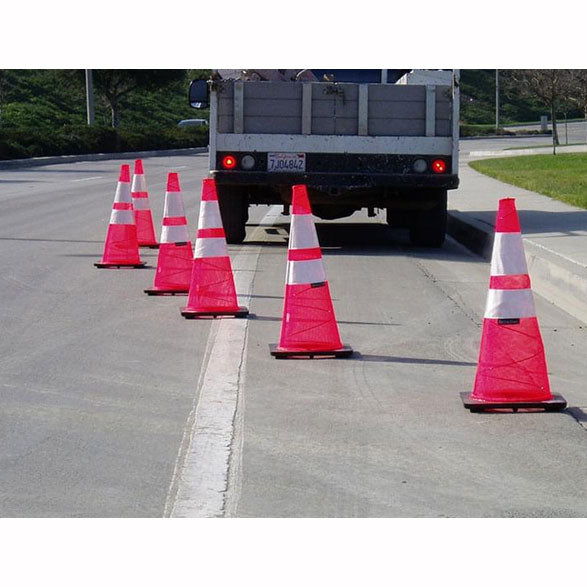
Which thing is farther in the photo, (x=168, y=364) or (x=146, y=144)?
(x=146, y=144)

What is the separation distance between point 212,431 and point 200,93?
877 cm

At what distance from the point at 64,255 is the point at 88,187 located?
13.0 m

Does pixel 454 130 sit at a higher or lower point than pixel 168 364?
higher

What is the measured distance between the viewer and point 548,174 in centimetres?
2431

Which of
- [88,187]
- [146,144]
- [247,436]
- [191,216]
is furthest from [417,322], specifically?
[146,144]

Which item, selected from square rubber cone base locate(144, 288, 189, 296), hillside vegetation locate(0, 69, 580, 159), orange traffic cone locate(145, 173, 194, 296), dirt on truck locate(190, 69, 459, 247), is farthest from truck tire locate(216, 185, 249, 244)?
hillside vegetation locate(0, 69, 580, 159)

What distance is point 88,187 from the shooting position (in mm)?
25891

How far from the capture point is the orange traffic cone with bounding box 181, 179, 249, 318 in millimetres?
9258

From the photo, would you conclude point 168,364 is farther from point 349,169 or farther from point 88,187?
point 88,187

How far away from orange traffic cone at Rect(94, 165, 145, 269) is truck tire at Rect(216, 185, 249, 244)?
74.5 inches

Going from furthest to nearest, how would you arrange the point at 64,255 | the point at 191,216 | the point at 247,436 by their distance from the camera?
1. the point at 191,216
2. the point at 64,255
3. the point at 247,436

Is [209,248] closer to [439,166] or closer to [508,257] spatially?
[508,257]

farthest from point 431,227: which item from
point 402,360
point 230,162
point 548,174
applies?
point 548,174

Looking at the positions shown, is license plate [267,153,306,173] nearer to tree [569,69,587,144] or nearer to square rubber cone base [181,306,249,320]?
square rubber cone base [181,306,249,320]
